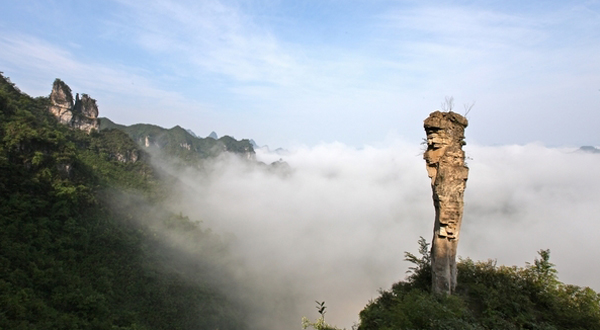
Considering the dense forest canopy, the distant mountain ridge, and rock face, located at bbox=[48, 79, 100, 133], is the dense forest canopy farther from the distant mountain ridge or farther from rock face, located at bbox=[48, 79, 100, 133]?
the distant mountain ridge

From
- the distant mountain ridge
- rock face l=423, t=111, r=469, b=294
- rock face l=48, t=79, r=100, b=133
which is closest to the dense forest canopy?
rock face l=423, t=111, r=469, b=294

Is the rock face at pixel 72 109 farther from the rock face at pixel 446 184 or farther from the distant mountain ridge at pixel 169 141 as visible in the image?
the rock face at pixel 446 184

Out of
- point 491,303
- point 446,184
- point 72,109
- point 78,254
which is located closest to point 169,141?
point 72,109

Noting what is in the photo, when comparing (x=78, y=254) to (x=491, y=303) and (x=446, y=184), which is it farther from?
(x=491, y=303)

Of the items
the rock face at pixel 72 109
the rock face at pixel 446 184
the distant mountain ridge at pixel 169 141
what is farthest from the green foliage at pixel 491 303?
the distant mountain ridge at pixel 169 141

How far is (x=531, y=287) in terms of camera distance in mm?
11047

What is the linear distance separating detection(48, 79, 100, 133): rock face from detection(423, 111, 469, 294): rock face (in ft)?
223

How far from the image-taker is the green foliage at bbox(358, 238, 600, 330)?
7918 millimetres

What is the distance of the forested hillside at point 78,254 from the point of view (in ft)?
73.9

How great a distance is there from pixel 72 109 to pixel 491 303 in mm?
72667

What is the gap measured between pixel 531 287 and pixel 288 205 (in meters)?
135

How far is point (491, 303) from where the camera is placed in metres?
9.84

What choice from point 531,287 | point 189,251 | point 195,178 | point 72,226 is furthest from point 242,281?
point 195,178

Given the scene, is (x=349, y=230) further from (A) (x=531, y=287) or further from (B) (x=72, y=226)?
(A) (x=531, y=287)
